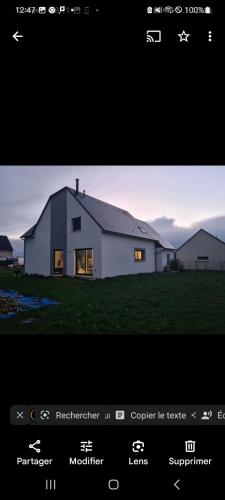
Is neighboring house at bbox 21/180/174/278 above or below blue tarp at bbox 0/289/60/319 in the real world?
above

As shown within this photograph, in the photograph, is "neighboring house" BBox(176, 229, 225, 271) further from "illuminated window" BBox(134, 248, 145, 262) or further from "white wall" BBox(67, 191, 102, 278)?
"white wall" BBox(67, 191, 102, 278)

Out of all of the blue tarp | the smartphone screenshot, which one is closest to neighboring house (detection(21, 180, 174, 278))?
the blue tarp

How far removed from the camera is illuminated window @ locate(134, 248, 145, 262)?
1340 centimetres

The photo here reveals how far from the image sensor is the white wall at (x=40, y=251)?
10759 millimetres

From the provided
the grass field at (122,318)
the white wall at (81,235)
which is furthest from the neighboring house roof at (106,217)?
the grass field at (122,318)

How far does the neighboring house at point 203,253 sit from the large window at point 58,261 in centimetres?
1132

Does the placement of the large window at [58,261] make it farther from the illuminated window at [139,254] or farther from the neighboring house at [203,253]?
the neighboring house at [203,253]

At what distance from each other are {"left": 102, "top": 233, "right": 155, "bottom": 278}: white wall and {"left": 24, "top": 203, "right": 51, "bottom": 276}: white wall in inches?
111
